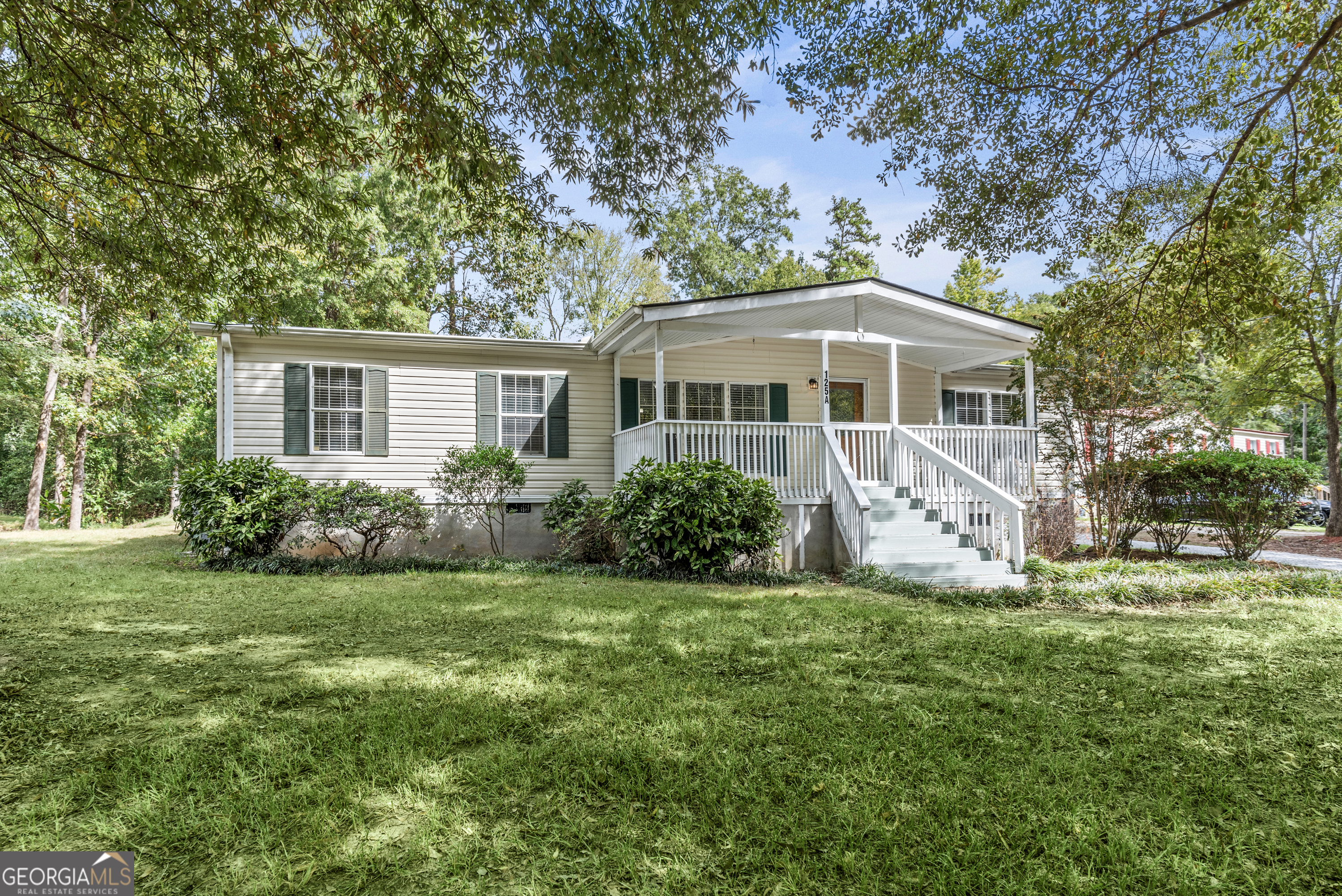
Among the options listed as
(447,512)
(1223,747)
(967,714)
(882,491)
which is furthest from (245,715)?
(882,491)

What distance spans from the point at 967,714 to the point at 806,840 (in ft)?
5.20

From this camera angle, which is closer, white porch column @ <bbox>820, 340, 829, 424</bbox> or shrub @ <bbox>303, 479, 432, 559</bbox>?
shrub @ <bbox>303, 479, 432, 559</bbox>

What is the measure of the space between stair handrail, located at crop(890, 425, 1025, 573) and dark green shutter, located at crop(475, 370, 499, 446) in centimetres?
638

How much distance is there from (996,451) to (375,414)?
32.4 ft

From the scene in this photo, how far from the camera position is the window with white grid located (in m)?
11.6

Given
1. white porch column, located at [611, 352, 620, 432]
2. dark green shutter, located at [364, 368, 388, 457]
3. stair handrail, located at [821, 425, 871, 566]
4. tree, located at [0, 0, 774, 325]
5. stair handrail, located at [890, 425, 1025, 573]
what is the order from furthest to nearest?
white porch column, located at [611, 352, 620, 432], dark green shutter, located at [364, 368, 388, 457], stair handrail, located at [821, 425, 871, 566], stair handrail, located at [890, 425, 1025, 573], tree, located at [0, 0, 774, 325]

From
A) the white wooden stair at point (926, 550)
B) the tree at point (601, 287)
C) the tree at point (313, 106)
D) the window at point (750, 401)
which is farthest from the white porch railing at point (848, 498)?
the tree at point (601, 287)

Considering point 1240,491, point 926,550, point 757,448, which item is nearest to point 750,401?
point 757,448

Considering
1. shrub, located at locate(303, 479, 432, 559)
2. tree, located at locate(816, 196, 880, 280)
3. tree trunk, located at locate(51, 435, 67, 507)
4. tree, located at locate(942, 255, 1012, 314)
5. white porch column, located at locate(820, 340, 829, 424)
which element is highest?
tree, located at locate(816, 196, 880, 280)

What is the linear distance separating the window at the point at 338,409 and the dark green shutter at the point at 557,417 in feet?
9.64

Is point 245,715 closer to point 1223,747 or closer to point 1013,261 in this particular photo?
point 1223,747

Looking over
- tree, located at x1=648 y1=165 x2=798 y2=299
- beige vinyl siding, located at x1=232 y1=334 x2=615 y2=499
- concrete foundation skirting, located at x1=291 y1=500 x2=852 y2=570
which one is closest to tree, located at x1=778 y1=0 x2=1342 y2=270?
concrete foundation skirting, located at x1=291 y1=500 x2=852 y2=570

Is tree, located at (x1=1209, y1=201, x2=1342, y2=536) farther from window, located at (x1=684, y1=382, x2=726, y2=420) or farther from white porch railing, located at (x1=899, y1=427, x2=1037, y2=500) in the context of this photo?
window, located at (x1=684, y1=382, x2=726, y2=420)

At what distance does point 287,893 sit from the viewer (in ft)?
6.51
